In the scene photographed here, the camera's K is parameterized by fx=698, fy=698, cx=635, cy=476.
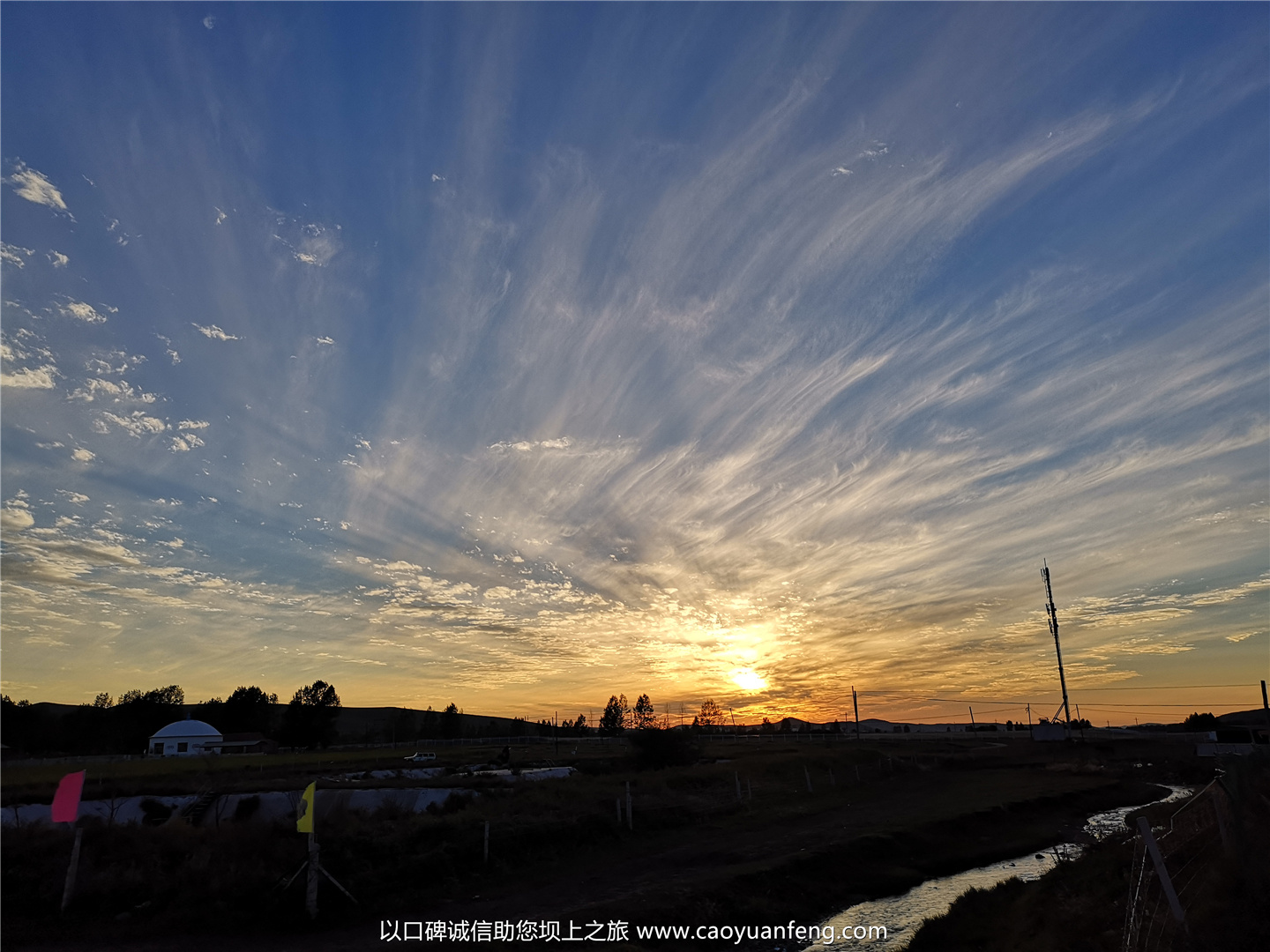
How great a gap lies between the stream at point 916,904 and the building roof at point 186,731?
5064 inches

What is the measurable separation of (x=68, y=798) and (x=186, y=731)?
12304 cm

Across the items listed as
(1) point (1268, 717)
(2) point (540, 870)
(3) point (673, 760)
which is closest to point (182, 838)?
(2) point (540, 870)

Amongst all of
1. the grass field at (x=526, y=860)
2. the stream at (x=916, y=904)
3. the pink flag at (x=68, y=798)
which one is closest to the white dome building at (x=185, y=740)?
the grass field at (x=526, y=860)

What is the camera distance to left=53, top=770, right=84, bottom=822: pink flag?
689 inches

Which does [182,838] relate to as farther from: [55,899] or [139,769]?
[139,769]

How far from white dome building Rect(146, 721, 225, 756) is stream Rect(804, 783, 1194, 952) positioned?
119 m

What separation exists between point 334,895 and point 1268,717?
73.3m

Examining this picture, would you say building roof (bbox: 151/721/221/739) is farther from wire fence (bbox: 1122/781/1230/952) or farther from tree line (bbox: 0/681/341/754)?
wire fence (bbox: 1122/781/1230/952)

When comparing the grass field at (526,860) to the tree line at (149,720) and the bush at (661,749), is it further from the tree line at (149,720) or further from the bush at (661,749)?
the tree line at (149,720)

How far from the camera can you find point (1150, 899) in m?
14.9

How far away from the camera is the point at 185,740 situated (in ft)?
381

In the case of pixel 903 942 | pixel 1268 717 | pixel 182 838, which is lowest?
pixel 903 942

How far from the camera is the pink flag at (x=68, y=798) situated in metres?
17.5

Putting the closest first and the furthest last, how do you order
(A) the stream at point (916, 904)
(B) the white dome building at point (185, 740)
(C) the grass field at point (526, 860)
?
(A) the stream at point (916, 904)
(C) the grass field at point (526, 860)
(B) the white dome building at point (185, 740)
